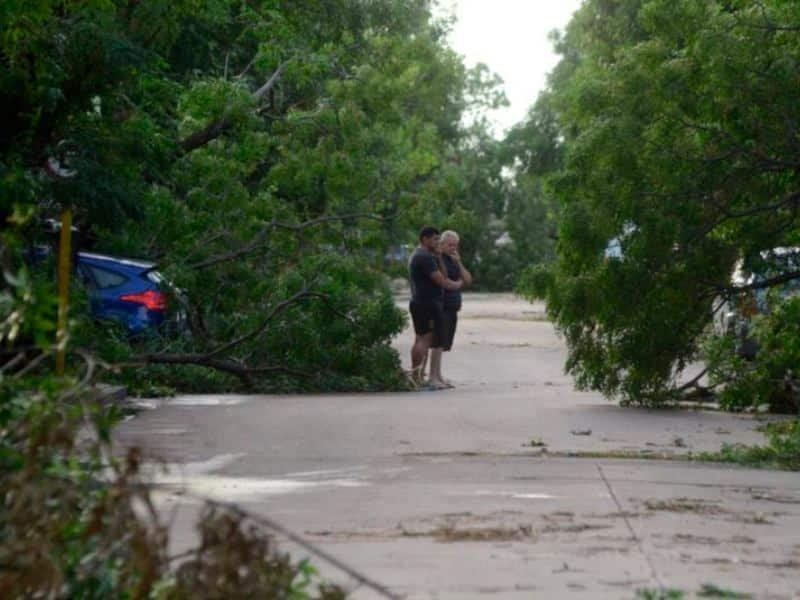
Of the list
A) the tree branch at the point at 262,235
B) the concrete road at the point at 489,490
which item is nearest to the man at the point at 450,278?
the tree branch at the point at 262,235

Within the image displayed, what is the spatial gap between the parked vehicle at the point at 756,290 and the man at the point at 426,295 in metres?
3.87

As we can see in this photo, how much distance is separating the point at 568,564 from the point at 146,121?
12.7 m

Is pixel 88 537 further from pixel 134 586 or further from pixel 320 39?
pixel 320 39

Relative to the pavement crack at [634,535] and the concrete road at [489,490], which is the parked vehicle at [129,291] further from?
the pavement crack at [634,535]

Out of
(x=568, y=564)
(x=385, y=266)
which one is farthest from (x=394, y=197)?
(x=568, y=564)

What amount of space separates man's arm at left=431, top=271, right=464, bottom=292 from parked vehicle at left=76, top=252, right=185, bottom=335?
3272mm

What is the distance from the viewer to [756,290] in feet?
67.1

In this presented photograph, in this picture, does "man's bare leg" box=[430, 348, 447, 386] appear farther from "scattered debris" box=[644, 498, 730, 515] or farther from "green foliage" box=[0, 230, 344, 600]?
"green foliage" box=[0, 230, 344, 600]

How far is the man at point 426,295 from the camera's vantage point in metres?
23.5

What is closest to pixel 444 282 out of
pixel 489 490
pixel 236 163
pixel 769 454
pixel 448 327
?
pixel 448 327

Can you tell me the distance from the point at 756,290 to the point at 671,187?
1833 millimetres

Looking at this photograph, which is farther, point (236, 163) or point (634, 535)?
point (236, 163)

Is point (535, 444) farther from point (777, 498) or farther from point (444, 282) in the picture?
point (444, 282)

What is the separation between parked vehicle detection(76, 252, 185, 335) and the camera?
2202cm
